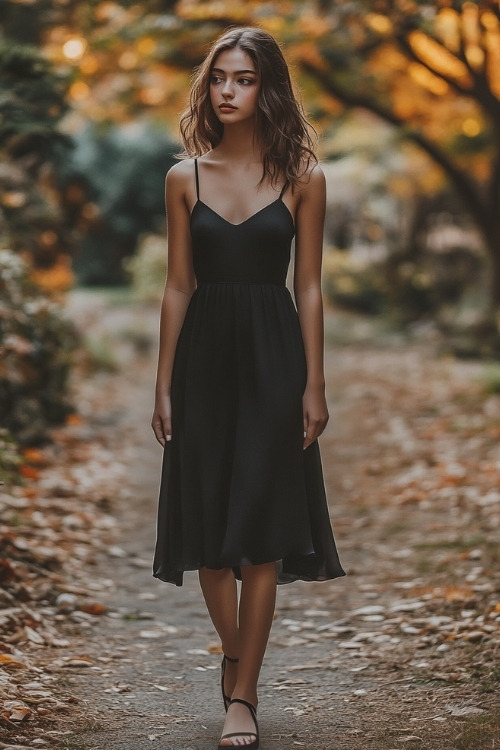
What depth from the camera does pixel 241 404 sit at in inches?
123

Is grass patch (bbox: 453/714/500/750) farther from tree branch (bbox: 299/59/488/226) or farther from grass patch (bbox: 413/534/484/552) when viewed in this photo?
tree branch (bbox: 299/59/488/226)

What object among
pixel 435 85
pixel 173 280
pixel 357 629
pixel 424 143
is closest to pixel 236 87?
pixel 173 280

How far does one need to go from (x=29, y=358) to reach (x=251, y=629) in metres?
4.78

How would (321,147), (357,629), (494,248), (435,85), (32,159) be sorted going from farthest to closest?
1. (321,147)
2. (435,85)
3. (494,248)
4. (32,159)
5. (357,629)

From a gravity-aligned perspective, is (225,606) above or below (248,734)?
above

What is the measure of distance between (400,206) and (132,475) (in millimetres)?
12216

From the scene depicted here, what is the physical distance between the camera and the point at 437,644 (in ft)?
13.3

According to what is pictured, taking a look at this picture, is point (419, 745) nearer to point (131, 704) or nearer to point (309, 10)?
point (131, 704)

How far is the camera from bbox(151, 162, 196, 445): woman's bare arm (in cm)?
324

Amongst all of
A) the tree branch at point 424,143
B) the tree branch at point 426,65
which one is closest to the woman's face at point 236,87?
the tree branch at point 426,65

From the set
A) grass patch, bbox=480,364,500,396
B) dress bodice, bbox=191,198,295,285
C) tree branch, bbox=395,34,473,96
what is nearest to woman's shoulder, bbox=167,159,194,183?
dress bodice, bbox=191,198,295,285

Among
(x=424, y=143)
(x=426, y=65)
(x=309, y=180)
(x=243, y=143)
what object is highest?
(x=424, y=143)

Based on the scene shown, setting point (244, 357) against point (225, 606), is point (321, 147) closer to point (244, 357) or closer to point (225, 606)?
point (244, 357)

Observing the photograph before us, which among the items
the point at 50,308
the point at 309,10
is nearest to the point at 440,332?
the point at 309,10
